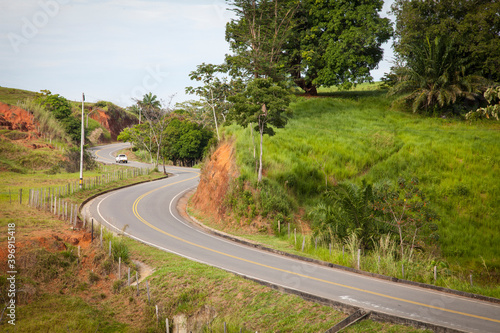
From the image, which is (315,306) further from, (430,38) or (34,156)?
(34,156)

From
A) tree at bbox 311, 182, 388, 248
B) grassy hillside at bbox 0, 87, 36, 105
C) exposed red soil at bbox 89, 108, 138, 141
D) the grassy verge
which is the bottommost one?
the grassy verge

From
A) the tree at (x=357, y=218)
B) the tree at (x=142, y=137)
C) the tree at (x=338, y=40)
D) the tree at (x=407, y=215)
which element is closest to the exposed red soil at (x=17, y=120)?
the tree at (x=142, y=137)

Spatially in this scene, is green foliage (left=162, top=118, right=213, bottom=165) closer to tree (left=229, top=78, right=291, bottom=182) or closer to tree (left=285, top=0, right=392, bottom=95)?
tree (left=285, top=0, right=392, bottom=95)

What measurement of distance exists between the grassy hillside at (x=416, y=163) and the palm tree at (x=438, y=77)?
2.58 m

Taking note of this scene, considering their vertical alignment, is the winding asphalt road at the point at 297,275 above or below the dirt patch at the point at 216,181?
below

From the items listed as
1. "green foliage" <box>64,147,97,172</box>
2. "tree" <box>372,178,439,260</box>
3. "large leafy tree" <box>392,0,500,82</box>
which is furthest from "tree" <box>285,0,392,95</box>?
"green foliage" <box>64,147,97,172</box>

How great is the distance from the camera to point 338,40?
1505 inches

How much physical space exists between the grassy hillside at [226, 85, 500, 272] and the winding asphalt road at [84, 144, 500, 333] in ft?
21.3

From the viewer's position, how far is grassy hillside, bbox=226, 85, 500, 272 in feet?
65.3

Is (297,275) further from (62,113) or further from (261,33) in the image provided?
(62,113)

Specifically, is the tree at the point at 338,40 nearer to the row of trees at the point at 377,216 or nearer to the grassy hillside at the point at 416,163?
the grassy hillside at the point at 416,163

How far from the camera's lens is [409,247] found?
16.4 m

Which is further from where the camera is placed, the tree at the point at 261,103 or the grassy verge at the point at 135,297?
the tree at the point at 261,103

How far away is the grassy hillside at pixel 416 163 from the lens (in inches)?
783
